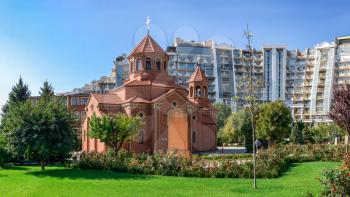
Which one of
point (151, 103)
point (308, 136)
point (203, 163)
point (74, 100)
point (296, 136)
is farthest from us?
point (74, 100)

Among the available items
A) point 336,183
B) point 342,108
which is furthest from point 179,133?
point 336,183

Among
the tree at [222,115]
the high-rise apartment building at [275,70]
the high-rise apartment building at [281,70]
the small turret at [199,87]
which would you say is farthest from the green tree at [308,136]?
the high-rise apartment building at [275,70]

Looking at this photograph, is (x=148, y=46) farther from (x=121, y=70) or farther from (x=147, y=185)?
(x=121, y=70)

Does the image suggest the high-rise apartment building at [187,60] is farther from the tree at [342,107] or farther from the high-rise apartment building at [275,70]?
the tree at [342,107]

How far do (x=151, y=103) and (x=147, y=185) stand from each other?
70.2ft

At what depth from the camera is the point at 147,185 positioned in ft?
54.1

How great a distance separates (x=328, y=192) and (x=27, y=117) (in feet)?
63.6

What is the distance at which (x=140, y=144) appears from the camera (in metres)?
37.0

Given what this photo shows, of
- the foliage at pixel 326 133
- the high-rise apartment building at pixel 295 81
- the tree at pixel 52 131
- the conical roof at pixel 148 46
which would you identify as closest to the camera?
the tree at pixel 52 131

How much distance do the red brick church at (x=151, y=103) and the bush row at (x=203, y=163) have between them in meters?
10.9

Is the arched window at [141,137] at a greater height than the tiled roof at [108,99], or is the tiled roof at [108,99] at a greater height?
the tiled roof at [108,99]

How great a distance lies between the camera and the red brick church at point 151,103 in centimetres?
3700

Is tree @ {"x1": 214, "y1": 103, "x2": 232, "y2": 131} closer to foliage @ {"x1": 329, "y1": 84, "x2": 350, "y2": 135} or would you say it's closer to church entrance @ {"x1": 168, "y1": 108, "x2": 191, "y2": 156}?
foliage @ {"x1": 329, "y1": 84, "x2": 350, "y2": 135}

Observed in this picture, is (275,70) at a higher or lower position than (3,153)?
higher
